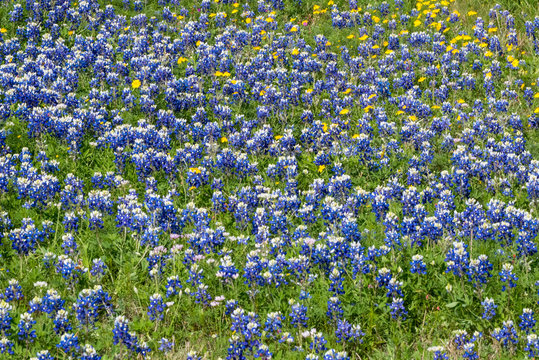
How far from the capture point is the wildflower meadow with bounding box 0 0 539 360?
538 cm

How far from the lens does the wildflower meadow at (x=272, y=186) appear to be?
5.38 metres

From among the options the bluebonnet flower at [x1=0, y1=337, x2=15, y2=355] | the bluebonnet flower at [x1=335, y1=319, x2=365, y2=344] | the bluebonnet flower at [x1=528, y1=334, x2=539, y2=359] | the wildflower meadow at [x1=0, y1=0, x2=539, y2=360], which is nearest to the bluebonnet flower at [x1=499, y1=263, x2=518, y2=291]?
the wildflower meadow at [x1=0, y1=0, x2=539, y2=360]

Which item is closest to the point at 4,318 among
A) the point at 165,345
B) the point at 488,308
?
the point at 165,345

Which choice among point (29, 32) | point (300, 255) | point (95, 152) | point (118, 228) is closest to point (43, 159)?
point (95, 152)

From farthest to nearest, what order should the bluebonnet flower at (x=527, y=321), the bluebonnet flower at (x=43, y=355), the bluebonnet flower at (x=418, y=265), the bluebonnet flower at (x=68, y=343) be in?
the bluebonnet flower at (x=418, y=265) < the bluebonnet flower at (x=527, y=321) < the bluebonnet flower at (x=68, y=343) < the bluebonnet flower at (x=43, y=355)

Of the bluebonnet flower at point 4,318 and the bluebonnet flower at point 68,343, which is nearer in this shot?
the bluebonnet flower at point 68,343

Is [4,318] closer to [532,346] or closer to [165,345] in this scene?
[165,345]

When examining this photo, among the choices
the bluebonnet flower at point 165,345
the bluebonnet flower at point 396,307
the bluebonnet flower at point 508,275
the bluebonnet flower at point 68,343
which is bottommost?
the bluebonnet flower at point 68,343

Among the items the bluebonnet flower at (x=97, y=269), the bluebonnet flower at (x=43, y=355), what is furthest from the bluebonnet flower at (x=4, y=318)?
the bluebonnet flower at (x=97, y=269)

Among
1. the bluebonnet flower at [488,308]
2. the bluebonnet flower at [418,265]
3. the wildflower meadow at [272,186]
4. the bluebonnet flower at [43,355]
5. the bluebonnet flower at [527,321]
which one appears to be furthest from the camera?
the bluebonnet flower at [418,265]

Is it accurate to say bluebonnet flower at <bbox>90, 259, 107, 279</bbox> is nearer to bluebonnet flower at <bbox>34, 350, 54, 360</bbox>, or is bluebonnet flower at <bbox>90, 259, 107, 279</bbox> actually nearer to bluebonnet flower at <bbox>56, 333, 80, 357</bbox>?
bluebonnet flower at <bbox>56, 333, 80, 357</bbox>

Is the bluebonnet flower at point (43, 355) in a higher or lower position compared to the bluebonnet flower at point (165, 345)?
lower

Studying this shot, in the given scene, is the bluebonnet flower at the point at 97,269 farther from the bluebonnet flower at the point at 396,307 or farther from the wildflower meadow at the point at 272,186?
the bluebonnet flower at the point at 396,307

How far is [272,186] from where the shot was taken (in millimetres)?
7527
